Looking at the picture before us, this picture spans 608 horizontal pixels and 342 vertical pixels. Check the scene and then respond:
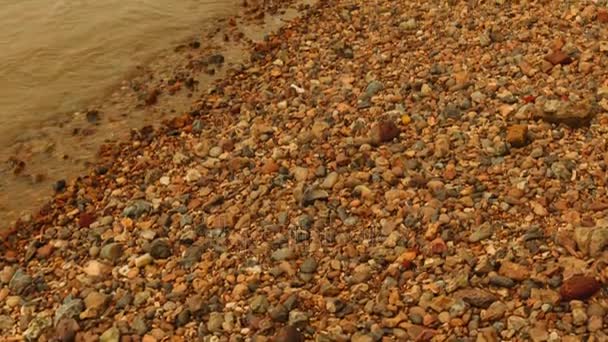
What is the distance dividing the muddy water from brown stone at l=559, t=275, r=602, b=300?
6.59 metres

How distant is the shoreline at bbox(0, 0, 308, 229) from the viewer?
8.32 meters

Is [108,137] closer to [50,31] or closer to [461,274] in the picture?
[50,31]

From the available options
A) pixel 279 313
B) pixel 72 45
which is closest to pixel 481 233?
pixel 279 313

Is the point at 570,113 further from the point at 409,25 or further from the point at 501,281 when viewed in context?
the point at 409,25

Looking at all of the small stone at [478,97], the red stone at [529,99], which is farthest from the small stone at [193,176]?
the red stone at [529,99]

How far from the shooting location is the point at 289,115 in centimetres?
859

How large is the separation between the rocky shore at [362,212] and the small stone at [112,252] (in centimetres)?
2

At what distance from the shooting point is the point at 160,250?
6.22m

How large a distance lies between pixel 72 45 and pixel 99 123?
11.1 feet

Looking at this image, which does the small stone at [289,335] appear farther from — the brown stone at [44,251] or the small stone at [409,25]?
the small stone at [409,25]

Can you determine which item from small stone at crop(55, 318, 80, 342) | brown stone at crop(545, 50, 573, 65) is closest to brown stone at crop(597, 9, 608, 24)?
brown stone at crop(545, 50, 573, 65)

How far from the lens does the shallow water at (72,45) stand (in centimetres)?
1031

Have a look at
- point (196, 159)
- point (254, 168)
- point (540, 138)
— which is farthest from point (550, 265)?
point (196, 159)

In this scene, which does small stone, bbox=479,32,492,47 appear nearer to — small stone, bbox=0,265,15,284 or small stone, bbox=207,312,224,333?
small stone, bbox=207,312,224,333
